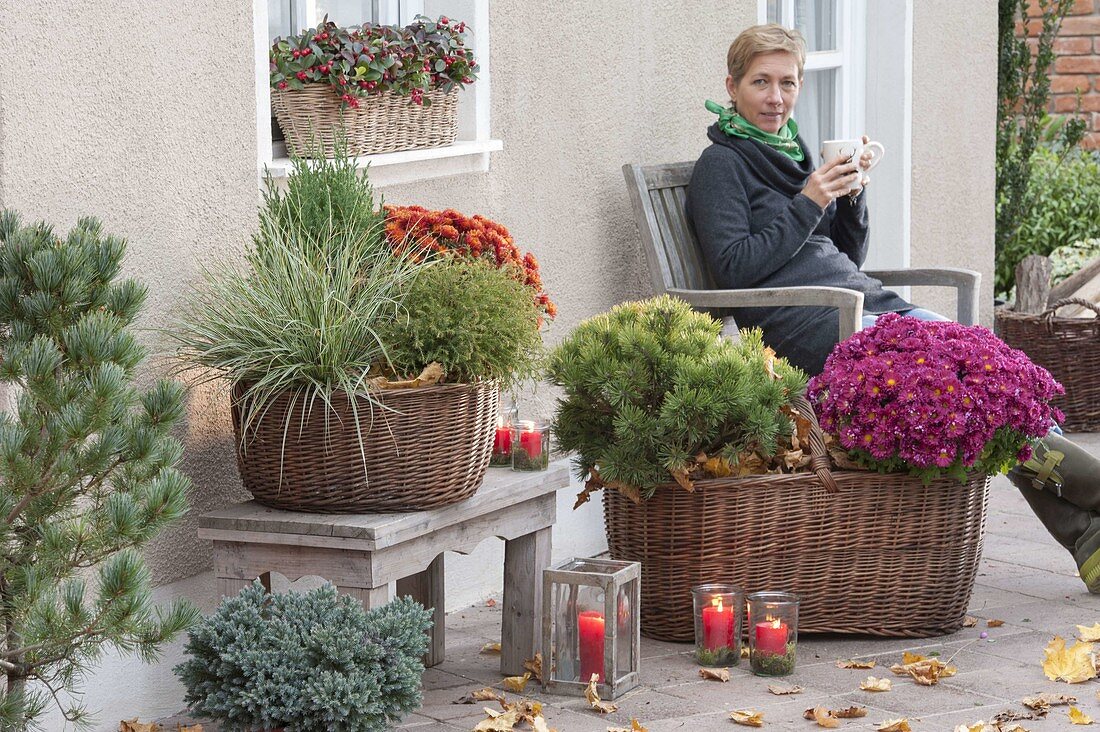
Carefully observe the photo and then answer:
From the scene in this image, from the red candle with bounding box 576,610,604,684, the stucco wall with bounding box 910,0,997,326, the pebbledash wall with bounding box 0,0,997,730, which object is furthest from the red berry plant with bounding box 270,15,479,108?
the stucco wall with bounding box 910,0,997,326

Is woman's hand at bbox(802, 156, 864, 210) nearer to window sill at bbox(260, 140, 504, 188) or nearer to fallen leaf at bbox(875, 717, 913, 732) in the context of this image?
window sill at bbox(260, 140, 504, 188)

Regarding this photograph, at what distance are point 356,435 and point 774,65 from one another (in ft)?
7.27

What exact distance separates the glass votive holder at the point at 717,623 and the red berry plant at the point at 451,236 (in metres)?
0.83

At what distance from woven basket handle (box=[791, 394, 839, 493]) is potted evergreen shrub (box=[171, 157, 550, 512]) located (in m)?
0.86

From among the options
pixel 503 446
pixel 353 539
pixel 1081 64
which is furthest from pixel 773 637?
pixel 1081 64

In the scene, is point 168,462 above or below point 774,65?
below

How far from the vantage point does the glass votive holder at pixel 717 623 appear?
3541 millimetres

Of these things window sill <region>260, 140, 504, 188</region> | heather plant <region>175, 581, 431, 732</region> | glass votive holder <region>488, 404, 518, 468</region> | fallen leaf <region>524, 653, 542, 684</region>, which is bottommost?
fallen leaf <region>524, 653, 542, 684</region>

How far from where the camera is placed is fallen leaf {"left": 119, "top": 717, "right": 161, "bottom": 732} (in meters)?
3.09

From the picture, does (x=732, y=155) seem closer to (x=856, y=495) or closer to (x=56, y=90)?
(x=856, y=495)

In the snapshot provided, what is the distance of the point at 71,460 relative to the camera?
2281 millimetres

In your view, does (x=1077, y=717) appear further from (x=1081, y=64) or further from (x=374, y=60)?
(x=1081, y=64)

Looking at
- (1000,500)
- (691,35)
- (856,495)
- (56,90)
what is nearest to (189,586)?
(56,90)

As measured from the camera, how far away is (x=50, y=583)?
2289mm
